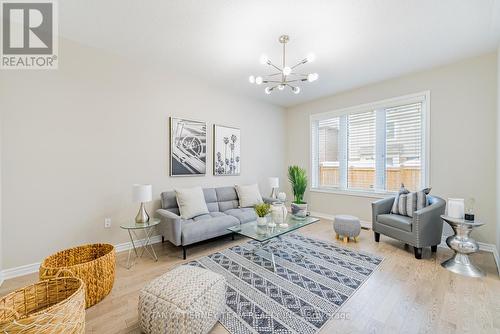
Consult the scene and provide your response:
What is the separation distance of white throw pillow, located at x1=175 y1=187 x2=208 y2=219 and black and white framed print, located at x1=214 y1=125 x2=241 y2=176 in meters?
0.83

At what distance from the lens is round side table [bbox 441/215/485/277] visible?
2312mm

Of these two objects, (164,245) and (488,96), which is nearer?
(488,96)

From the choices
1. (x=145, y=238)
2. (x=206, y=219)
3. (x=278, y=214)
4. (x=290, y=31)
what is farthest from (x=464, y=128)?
(x=145, y=238)

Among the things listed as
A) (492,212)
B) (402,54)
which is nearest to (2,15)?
(402,54)

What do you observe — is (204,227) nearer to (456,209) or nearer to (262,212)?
(262,212)

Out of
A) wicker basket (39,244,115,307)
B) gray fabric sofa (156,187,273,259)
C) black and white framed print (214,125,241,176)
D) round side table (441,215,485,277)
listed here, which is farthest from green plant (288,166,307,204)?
wicker basket (39,244,115,307)

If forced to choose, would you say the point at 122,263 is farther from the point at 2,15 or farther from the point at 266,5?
the point at 266,5

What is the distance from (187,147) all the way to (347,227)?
9.91 ft

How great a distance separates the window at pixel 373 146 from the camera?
3.56 meters

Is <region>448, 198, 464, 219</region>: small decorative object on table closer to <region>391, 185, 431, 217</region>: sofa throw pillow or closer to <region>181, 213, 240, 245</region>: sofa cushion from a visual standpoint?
<region>391, 185, 431, 217</region>: sofa throw pillow

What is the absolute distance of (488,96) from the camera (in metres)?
2.89

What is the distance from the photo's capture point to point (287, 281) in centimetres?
217

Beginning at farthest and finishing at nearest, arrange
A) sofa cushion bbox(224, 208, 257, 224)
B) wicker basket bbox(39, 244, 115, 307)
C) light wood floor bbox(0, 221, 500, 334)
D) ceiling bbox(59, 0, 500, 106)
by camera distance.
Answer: sofa cushion bbox(224, 208, 257, 224) → ceiling bbox(59, 0, 500, 106) → wicker basket bbox(39, 244, 115, 307) → light wood floor bbox(0, 221, 500, 334)

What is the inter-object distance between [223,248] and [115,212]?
5.38 feet
